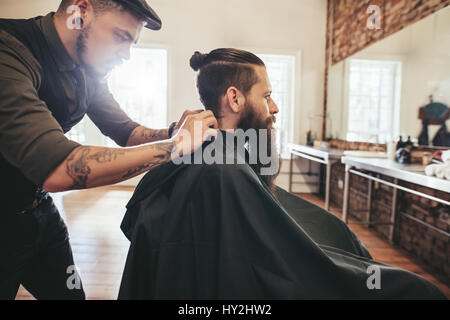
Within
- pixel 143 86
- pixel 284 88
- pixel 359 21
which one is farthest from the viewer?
pixel 143 86

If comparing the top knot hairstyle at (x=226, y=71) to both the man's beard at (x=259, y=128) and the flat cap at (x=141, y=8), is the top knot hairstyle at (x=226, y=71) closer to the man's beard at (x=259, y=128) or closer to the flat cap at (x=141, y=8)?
the man's beard at (x=259, y=128)

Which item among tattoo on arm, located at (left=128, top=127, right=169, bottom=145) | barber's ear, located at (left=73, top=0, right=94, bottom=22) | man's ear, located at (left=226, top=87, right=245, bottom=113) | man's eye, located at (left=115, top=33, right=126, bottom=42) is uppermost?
barber's ear, located at (left=73, top=0, right=94, bottom=22)

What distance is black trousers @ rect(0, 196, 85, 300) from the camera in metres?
0.90

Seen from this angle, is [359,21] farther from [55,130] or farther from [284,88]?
[55,130]

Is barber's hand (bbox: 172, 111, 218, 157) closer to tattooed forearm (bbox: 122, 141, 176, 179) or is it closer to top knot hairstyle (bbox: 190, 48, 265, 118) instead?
tattooed forearm (bbox: 122, 141, 176, 179)

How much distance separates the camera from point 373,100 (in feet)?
10.9

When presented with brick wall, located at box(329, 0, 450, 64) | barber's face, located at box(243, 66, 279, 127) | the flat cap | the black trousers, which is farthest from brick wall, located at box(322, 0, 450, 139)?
the black trousers

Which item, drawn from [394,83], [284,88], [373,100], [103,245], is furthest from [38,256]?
[284,88]

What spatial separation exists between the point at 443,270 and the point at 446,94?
140 cm

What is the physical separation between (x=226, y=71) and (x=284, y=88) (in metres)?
4.01

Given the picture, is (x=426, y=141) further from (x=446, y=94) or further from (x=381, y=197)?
(x=381, y=197)

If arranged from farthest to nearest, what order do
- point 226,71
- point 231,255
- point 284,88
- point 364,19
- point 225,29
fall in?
point 284,88 < point 225,29 < point 364,19 < point 226,71 < point 231,255

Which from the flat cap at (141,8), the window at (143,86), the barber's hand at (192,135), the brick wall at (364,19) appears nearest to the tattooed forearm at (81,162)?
the barber's hand at (192,135)

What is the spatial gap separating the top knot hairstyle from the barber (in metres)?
0.23
